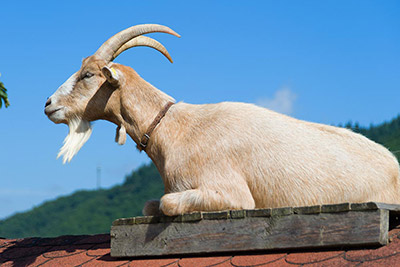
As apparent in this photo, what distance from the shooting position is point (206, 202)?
5.32m

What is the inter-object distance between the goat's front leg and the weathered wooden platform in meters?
0.10

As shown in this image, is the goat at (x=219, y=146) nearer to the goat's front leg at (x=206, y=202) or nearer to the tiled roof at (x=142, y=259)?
the goat's front leg at (x=206, y=202)

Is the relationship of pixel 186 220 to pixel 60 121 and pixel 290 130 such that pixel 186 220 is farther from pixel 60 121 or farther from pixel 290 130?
pixel 60 121

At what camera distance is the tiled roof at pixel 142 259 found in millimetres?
4414

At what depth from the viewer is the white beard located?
20.7ft

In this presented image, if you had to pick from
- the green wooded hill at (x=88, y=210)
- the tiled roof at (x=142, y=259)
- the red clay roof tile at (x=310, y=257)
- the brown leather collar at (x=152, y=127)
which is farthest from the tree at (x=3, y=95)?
the green wooded hill at (x=88, y=210)

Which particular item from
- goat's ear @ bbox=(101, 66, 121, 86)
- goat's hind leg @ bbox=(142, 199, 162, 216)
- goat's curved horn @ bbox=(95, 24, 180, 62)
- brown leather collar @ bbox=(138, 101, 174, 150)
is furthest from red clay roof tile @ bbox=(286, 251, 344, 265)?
goat's curved horn @ bbox=(95, 24, 180, 62)

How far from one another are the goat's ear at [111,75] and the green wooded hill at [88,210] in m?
45.6

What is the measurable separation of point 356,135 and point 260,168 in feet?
3.74

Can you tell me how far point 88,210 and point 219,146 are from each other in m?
55.6

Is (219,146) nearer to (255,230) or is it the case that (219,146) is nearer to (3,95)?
(255,230)

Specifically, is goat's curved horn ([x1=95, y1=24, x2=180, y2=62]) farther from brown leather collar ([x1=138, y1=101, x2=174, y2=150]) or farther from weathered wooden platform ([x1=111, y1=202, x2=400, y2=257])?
weathered wooden platform ([x1=111, y1=202, x2=400, y2=257])

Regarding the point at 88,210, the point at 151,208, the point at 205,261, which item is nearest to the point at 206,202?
the point at 205,261

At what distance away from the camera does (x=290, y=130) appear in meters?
5.71
